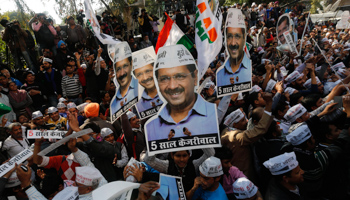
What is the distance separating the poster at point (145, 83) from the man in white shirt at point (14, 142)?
2.28 metres

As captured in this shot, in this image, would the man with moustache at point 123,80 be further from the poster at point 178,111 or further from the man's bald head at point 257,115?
the man's bald head at point 257,115

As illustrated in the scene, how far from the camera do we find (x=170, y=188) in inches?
112

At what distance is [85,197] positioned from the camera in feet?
9.85

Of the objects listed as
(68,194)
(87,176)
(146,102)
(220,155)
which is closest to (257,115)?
(220,155)

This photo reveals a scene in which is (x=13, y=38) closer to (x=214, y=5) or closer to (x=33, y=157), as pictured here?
(x=33, y=157)

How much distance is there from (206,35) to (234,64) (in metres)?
0.64

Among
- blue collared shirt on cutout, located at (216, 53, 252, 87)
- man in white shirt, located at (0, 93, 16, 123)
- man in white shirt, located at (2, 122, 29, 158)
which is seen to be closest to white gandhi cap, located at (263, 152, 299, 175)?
blue collared shirt on cutout, located at (216, 53, 252, 87)

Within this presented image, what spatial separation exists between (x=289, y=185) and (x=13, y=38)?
8329 mm

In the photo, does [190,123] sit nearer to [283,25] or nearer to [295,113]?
[295,113]

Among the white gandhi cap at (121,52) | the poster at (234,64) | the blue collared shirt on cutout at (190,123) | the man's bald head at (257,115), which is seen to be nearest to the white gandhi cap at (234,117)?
the man's bald head at (257,115)

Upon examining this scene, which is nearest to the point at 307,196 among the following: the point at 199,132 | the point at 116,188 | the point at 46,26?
the point at 199,132

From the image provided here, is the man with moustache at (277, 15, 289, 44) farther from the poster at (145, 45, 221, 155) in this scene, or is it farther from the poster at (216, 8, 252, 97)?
the poster at (145, 45, 221, 155)

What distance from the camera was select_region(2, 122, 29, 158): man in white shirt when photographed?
4.61 m

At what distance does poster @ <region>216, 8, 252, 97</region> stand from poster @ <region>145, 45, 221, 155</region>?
0.84 meters
